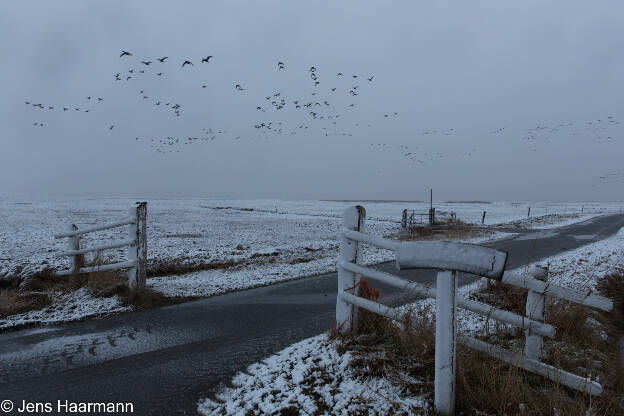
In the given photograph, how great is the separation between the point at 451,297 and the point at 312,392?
156cm

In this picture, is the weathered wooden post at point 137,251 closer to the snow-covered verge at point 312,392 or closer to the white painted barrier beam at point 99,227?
the white painted barrier beam at point 99,227

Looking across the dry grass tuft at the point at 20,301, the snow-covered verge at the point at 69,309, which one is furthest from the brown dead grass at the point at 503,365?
the dry grass tuft at the point at 20,301

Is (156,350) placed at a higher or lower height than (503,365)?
lower

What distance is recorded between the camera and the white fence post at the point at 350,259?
4.39 metres

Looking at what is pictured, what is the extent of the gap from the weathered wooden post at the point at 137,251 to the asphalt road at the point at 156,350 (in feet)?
2.96

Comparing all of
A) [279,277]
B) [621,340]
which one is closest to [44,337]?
[279,277]

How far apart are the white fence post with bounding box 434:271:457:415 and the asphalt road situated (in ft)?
6.91

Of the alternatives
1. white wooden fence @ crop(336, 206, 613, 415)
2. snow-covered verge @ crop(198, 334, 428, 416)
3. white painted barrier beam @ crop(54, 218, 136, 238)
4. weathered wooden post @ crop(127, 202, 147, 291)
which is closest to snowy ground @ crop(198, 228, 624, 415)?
snow-covered verge @ crop(198, 334, 428, 416)

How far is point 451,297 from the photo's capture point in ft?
9.14

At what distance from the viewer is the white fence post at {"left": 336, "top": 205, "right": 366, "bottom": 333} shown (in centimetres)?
439

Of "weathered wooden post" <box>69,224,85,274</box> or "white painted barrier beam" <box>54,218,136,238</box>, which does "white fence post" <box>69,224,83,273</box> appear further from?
"white painted barrier beam" <box>54,218,136,238</box>

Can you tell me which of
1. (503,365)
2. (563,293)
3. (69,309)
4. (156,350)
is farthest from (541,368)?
(69,309)

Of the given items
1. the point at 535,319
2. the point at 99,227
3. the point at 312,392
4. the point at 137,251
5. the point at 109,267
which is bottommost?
the point at 312,392

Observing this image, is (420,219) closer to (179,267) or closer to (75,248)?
(179,267)
